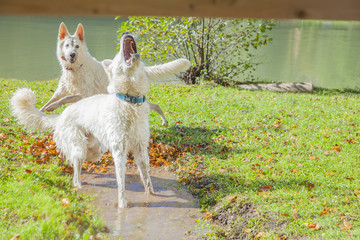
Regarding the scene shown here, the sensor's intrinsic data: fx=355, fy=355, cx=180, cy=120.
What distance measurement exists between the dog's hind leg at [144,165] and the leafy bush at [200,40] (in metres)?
7.35

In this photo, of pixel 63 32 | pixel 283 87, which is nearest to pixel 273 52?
pixel 283 87

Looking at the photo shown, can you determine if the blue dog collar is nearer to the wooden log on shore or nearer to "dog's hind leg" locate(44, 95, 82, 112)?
"dog's hind leg" locate(44, 95, 82, 112)

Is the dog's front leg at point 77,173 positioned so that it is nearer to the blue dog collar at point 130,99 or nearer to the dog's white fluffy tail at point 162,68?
the blue dog collar at point 130,99

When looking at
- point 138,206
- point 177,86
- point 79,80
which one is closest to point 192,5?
point 138,206

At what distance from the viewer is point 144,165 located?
4.82 metres

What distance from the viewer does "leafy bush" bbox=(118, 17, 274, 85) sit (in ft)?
38.5

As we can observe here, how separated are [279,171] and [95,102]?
291 centimetres

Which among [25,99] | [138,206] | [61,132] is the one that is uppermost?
[25,99]

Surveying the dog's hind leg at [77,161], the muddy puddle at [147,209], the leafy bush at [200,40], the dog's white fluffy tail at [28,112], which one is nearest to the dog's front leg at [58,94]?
the dog's white fluffy tail at [28,112]

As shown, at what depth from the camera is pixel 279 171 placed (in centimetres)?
539

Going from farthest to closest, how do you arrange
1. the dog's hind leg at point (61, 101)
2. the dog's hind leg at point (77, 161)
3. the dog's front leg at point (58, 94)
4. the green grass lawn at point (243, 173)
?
the dog's front leg at point (58, 94) < the dog's hind leg at point (61, 101) < the dog's hind leg at point (77, 161) < the green grass lawn at point (243, 173)

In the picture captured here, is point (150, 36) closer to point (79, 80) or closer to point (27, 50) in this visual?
point (79, 80)

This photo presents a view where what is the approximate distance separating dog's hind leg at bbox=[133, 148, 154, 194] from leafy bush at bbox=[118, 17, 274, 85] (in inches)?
290

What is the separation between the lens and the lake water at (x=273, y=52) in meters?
16.8
